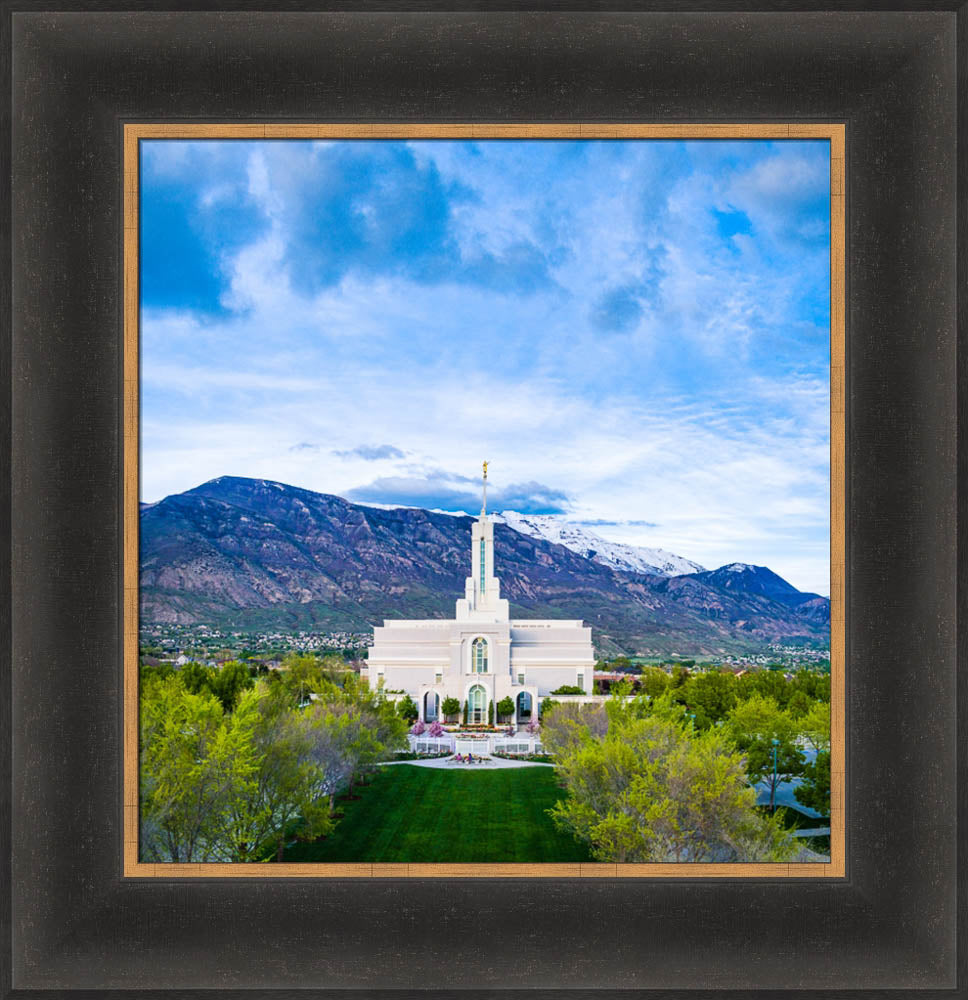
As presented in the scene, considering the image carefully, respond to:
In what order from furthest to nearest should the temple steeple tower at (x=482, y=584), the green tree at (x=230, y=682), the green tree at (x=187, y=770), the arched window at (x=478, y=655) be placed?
the arched window at (x=478, y=655)
the temple steeple tower at (x=482, y=584)
the green tree at (x=230, y=682)
the green tree at (x=187, y=770)

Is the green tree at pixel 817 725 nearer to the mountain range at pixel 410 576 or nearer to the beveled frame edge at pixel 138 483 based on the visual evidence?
Result: the mountain range at pixel 410 576

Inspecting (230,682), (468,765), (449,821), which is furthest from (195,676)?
(468,765)

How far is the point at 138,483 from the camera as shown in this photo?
3188mm

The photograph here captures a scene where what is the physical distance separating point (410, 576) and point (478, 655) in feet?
3.31

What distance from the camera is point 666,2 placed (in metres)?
3.15

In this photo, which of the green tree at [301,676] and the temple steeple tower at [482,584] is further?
the temple steeple tower at [482,584]

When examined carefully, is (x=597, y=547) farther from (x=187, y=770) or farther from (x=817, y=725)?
(x=187, y=770)

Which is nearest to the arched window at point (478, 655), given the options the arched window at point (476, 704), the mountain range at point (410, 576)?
the arched window at point (476, 704)

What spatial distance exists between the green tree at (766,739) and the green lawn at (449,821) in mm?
1266

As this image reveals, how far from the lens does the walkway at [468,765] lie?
5.59m

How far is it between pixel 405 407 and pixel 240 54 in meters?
2.50

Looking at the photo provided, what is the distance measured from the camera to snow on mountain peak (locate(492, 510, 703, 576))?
5.10m

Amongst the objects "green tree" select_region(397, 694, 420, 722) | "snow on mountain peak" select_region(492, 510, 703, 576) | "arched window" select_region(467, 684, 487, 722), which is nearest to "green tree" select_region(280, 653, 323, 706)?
"green tree" select_region(397, 694, 420, 722)

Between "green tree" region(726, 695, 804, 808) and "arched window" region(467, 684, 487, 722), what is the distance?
2.17 m
